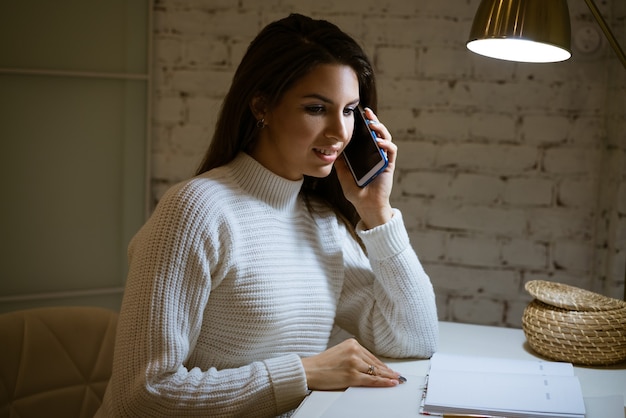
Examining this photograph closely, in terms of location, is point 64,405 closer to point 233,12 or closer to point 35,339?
point 35,339

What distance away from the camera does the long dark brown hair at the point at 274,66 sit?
130 cm

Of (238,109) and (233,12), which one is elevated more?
(233,12)

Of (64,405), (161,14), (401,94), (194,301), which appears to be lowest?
(64,405)

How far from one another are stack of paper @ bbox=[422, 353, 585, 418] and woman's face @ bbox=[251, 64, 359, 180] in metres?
0.42

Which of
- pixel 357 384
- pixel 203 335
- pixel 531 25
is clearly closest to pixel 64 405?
pixel 203 335

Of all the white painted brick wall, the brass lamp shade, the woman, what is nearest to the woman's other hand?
the woman

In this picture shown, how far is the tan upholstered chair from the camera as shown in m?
1.37

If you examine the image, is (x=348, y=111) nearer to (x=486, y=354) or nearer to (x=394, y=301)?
(x=394, y=301)

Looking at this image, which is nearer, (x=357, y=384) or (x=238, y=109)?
(x=357, y=384)

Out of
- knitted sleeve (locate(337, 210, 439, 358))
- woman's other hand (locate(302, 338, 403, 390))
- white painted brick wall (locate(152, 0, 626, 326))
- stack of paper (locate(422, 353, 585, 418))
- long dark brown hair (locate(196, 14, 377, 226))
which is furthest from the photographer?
white painted brick wall (locate(152, 0, 626, 326))

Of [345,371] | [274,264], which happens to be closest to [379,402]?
[345,371]

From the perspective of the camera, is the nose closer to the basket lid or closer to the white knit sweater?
the white knit sweater

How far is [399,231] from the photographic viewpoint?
56.4 inches

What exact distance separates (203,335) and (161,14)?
4.53ft
